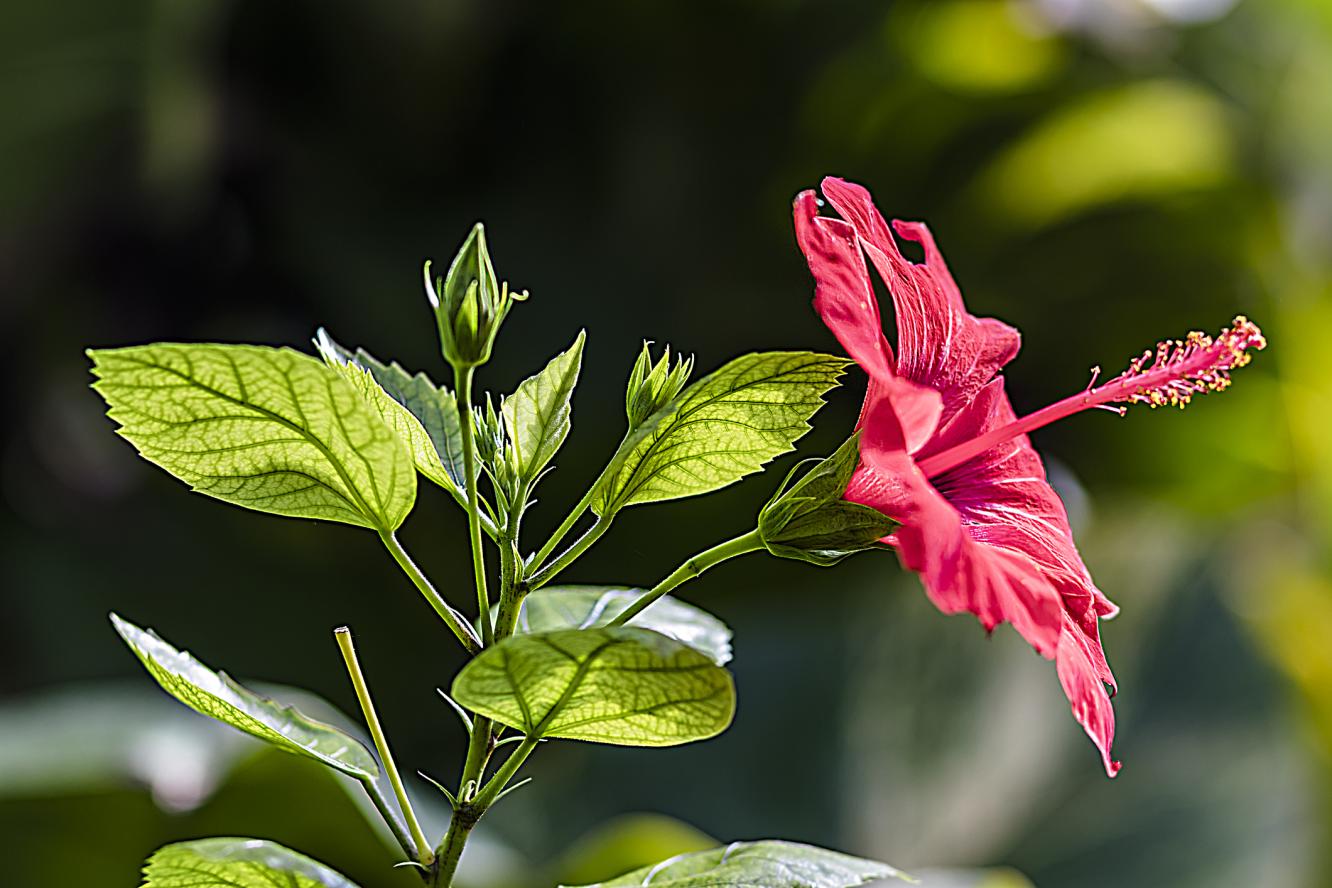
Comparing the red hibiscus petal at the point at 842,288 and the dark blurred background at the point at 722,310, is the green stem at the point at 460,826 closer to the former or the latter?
the red hibiscus petal at the point at 842,288

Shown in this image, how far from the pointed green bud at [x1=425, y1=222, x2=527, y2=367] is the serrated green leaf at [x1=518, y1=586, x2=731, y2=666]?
0.10m

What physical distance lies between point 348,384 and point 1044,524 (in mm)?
196

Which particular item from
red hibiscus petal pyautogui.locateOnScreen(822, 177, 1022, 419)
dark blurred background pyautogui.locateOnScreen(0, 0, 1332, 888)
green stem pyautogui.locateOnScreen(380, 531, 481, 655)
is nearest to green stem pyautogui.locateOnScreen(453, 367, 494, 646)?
green stem pyautogui.locateOnScreen(380, 531, 481, 655)

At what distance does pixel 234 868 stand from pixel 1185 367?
11.8 inches

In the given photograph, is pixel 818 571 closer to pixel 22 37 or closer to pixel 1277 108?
pixel 1277 108

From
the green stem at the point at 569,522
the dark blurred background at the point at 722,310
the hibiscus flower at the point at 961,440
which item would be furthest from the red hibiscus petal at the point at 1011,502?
the dark blurred background at the point at 722,310

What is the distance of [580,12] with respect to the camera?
1.44 m

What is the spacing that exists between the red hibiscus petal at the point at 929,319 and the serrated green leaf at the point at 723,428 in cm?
5

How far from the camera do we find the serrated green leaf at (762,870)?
0.30 meters

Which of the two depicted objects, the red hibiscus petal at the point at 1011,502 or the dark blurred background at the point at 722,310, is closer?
the red hibiscus petal at the point at 1011,502

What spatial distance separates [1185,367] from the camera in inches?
15.5

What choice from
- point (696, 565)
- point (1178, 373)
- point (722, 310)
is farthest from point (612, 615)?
point (722, 310)

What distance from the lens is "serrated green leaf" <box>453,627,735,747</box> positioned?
0.26m

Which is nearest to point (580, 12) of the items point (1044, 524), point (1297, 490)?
point (1297, 490)
